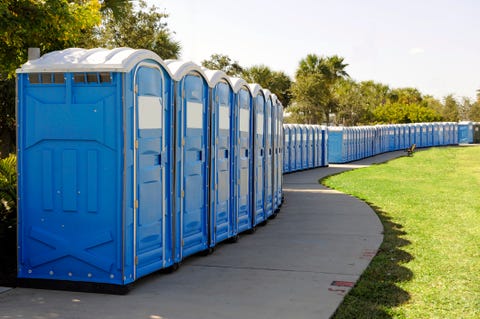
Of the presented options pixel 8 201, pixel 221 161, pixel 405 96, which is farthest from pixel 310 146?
pixel 405 96

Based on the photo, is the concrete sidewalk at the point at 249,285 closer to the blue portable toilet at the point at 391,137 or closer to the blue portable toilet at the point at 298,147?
the blue portable toilet at the point at 298,147

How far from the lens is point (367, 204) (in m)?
15.4

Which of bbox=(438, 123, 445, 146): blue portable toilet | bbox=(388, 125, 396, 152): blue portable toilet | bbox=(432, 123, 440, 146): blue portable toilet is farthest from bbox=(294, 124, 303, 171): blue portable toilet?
bbox=(438, 123, 445, 146): blue portable toilet

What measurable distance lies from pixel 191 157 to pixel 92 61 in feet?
6.65

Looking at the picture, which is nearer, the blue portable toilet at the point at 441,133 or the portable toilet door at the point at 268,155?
the portable toilet door at the point at 268,155

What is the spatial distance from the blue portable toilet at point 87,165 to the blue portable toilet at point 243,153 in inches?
121

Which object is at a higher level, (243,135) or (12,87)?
(12,87)

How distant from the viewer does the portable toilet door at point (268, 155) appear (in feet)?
39.8

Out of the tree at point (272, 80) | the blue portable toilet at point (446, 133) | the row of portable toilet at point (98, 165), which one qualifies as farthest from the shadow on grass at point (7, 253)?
the blue portable toilet at point (446, 133)

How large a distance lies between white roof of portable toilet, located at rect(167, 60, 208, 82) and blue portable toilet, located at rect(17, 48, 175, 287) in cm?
55

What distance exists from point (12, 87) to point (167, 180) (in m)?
10.4

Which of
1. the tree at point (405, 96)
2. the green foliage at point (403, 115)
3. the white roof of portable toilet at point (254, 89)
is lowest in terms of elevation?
the white roof of portable toilet at point (254, 89)

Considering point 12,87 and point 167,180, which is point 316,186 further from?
point 167,180

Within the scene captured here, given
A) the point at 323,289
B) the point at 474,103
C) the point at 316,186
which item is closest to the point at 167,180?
the point at 323,289
